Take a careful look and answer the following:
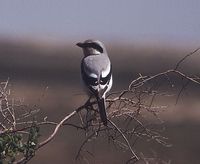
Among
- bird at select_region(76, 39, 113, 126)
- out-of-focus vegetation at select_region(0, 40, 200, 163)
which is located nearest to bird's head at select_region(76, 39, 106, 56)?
bird at select_region(76, 39, 113, 126)

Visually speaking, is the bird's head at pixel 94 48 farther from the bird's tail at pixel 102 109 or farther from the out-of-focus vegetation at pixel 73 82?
the out-of-focus vegetation at pixel 73 82

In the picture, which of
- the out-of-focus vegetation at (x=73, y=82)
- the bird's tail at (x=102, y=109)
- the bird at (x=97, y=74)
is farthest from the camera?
the out-of-focus vegetation at (x=73, y=82)

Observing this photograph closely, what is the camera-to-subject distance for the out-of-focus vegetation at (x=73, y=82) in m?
13.7

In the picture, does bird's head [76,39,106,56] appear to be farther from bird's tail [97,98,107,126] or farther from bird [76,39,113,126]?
bird's tail [97,98,107,126]

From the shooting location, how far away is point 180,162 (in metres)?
13.5

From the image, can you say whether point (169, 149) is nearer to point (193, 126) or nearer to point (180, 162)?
point (180, 162)

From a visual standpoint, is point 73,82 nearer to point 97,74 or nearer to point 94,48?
point 94,48

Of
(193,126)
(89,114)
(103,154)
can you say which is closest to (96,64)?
(89,114)

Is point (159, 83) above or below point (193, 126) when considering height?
above

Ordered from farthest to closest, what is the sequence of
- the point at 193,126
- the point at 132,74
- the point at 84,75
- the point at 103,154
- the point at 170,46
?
the point at 170,46
the point at 132,74
the point at 193,126
the point at 103,154
the point at 84,75

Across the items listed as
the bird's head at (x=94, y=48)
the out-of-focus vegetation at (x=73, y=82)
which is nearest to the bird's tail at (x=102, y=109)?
the bird's head at (x=94, y=48)

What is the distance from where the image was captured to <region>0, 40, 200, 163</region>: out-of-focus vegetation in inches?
539

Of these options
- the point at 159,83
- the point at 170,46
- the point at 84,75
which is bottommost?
the point at 170,46

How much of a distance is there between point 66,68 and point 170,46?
11.4ft
